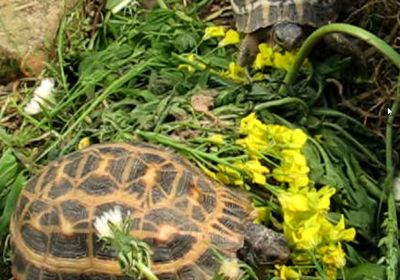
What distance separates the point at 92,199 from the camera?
2795 millimetres

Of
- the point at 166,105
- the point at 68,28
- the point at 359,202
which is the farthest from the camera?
the point at 68,28

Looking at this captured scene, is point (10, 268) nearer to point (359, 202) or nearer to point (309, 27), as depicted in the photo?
point (359, 202)

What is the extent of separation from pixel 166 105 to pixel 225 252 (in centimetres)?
65

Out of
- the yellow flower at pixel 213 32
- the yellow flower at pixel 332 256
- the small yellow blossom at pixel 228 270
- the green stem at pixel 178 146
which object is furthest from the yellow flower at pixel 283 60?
the small yellow blossom at pixel 228 270

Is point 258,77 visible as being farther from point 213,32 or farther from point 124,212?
point 124,212

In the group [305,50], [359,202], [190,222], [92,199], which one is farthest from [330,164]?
[92,199]

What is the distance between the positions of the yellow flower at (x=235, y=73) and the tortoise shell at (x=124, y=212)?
54 cm

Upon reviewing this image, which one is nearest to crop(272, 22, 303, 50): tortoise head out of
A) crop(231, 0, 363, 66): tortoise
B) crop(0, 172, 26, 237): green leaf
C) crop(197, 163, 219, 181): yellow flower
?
crop(231, 0, 363, 66): tortoise

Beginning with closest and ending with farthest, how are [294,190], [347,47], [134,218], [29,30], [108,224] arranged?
[108,224]
[134,218]
[294,190]
[347,47]
[29,30]

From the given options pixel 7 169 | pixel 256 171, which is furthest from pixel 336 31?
pixel 7 169

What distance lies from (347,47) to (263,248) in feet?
2.79

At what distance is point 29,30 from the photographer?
3.76 metres

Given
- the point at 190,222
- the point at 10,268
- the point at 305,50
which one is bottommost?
the point at 10,268

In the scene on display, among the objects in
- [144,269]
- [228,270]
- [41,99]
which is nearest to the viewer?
[144,269]
